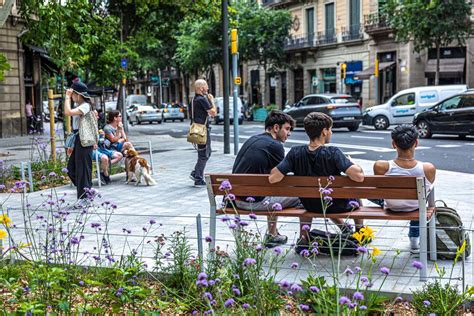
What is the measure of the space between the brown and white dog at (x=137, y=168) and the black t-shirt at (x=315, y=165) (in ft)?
19.4

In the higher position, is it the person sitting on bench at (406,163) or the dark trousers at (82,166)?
the person sitting on bench at (406,163)

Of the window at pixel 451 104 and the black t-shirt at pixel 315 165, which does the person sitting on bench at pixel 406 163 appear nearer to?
the black t-shirt at pixel 315 165

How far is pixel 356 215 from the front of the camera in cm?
566

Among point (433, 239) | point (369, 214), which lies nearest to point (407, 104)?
point (433, 239)

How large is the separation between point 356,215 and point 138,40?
23786 millimetres

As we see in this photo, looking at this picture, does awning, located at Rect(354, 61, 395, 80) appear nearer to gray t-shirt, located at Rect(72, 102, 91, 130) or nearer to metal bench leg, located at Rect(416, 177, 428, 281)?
gray t-shirt, located at Rect(72, 102, 91, 130)

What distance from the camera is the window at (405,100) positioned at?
91.5 feet

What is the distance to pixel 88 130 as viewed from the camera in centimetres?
924

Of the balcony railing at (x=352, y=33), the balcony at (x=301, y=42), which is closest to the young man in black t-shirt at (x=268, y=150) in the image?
the balcony railing at (x=352, y=33)

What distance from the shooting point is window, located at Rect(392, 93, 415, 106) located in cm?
2788

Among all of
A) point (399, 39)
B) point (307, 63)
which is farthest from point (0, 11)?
point (307, 63)

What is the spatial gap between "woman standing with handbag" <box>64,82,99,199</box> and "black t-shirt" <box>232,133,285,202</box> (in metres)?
3.22

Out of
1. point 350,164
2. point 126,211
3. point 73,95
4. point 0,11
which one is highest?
point 0,11

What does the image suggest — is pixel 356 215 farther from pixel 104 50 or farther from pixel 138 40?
pixel 138 40
